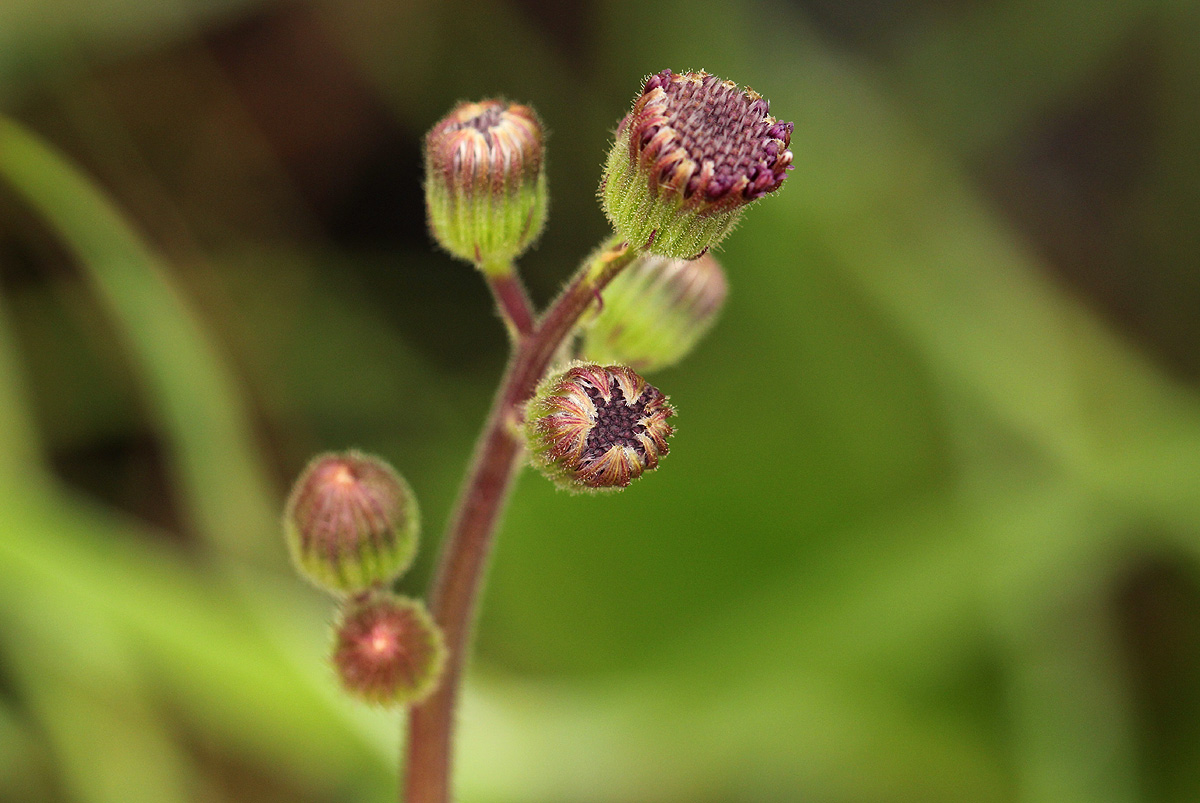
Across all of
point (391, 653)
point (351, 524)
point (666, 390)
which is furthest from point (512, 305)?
point (666, 390)

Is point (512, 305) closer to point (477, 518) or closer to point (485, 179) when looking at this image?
point (485, 179)

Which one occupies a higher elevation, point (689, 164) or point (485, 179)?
point (485, 179)

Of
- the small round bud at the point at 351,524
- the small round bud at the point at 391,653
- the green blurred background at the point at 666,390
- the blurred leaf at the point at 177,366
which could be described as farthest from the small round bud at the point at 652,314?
the blurred leaf at the point at 177,366

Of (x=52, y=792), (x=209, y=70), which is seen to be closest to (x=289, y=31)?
(x=209, y=70)

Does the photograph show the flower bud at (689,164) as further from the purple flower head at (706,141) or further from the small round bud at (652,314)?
the small round bud at (652,314)

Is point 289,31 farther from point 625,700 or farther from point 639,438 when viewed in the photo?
point 639,438

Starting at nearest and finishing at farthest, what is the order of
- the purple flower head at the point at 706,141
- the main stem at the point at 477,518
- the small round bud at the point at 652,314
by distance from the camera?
the purple flower head at the point at 706,141 → the main stem at the point at 477,518 → the small round bud at the point at 652,314

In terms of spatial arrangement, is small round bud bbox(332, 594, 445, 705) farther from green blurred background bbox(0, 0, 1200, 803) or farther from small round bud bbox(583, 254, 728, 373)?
green blurred background bbox(0, 0, 1200, 803)
